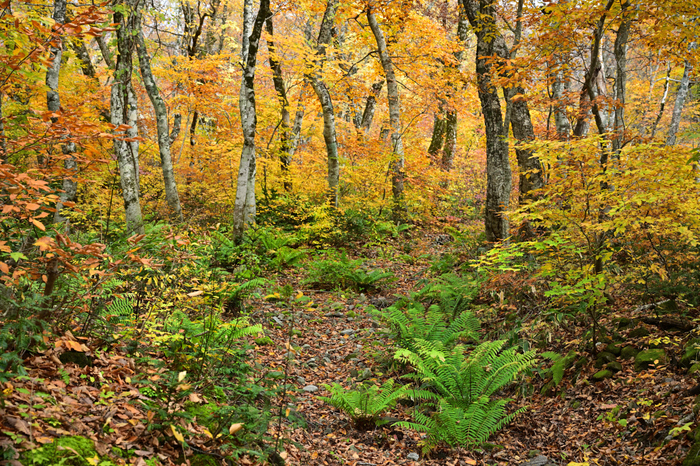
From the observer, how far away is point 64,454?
2.25m

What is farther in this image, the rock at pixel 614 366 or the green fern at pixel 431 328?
the green fern at pixel 431 328

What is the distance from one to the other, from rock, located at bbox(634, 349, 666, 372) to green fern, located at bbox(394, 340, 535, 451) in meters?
0.99

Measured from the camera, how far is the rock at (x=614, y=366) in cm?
442

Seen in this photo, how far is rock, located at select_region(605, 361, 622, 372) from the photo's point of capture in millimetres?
4418

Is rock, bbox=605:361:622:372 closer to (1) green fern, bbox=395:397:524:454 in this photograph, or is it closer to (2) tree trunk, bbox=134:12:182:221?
(1) green fern, bbox=395:397:524:454

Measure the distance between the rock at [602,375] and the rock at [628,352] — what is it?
0.30m

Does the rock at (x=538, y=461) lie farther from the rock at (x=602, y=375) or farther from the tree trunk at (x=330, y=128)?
the tree trunk at (x=330, y=128)

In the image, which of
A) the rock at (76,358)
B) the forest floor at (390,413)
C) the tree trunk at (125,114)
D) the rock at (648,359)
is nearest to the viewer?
the forest floor at (390,413)

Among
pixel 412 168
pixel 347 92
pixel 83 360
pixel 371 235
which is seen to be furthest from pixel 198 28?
pixel 83 360

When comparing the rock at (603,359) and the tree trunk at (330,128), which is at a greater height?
the tree trunk at (330,128)

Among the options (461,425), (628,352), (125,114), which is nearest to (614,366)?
(628,352)

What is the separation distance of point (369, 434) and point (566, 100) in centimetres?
693

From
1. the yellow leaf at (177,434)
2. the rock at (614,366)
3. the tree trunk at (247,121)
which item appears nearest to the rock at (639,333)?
the rock at (614,366)

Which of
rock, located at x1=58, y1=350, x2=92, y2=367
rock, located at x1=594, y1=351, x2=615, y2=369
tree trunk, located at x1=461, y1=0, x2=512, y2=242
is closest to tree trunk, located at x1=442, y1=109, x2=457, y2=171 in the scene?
tree trunk, located at x1=461, y1=0, x2=512, y2=242
